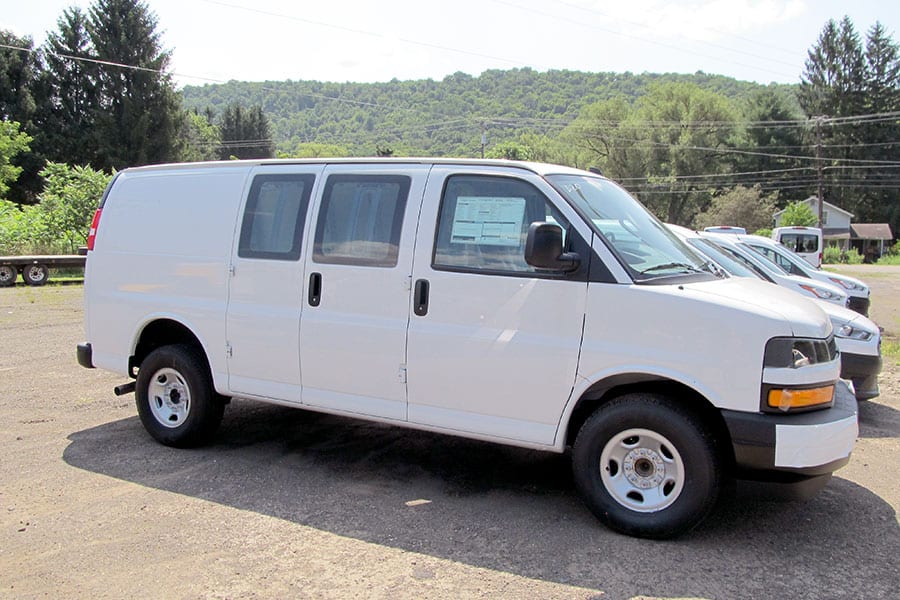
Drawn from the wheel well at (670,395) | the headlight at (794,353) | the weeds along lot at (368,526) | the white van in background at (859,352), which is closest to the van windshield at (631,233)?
the wheel well at (670,395)

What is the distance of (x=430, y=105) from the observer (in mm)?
70938

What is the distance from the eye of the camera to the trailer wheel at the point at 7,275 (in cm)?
2059

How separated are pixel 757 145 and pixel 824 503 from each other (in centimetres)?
7376

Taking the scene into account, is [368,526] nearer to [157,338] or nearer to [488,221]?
[488,221]

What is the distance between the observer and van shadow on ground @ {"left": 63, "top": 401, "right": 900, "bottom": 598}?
3.80 metres

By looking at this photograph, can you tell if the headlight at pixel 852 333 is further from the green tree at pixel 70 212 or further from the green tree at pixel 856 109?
the green tree at pixel 856 109

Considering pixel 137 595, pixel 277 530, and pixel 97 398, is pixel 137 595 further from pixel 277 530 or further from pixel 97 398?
pixel 97 398

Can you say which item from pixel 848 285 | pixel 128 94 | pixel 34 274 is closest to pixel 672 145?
pixel 128 94

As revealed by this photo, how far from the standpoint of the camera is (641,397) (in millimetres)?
4219

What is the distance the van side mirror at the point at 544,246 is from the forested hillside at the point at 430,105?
40493mm

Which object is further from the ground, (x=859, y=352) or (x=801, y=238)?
(x=801, y=238)

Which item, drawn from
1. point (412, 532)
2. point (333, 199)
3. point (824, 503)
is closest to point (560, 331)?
point (412, 532)

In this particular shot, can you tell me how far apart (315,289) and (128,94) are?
163 ft

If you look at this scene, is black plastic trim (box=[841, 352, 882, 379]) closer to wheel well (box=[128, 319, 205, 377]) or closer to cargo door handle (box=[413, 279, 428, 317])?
cargo door handle (box=[413, 279, 428, 317])
